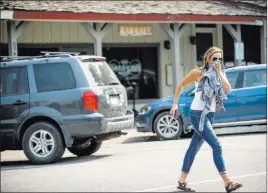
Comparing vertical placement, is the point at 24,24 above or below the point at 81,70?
above

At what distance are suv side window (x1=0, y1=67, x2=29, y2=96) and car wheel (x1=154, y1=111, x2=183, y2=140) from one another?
4.50 meters

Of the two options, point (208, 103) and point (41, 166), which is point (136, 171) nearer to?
point (41, 166)

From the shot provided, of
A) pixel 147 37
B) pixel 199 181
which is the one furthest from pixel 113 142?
pixel 147 37

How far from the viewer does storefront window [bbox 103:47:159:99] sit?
20688 millimetres

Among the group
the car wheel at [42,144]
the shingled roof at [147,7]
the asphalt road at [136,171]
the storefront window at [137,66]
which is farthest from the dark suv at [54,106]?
the storefront window at [137,66]

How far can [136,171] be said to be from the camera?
345 inches

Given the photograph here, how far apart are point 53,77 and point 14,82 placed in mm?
735

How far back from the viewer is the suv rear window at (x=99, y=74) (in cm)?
1017

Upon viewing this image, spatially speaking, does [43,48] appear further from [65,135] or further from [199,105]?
[199,105]

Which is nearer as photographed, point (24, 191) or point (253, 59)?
point (24, 191)

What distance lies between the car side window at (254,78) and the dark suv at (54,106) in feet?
14.2

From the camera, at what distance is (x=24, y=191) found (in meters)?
7.62

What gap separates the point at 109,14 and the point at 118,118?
7172mm

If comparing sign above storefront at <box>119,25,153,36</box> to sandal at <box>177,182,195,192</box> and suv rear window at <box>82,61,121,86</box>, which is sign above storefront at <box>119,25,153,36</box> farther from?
sandal at <box>177,182,195,192</box>
